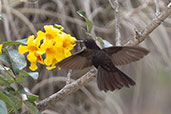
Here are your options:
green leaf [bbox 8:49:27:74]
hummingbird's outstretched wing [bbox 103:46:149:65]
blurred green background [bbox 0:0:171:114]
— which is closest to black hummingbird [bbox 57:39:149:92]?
hummingbird's outstretched wing [bbox 103:46:149:65]

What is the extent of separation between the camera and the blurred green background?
5.16 feet

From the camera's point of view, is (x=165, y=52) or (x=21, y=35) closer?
(x=165, y=52)

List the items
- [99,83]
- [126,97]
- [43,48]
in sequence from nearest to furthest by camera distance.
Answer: [43,48] < [99,83] < [126,97]

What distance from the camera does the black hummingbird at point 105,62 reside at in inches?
29.1

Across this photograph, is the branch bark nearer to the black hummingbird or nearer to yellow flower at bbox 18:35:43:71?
the black hummingbird

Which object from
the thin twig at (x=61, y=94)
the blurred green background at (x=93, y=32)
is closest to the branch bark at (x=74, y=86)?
the thin twig at (x=61, y=94)

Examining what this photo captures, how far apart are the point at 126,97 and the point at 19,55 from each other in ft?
4.87

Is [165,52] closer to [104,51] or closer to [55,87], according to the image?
[55,87]

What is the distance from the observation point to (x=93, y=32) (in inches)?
63.4

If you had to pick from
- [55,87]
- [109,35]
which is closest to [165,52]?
[109,35]

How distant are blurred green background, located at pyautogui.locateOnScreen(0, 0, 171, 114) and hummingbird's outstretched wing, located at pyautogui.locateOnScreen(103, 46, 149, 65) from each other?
79cm

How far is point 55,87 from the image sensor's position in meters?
1.78

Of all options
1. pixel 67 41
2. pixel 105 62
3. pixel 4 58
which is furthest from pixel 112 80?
pixel 4 58

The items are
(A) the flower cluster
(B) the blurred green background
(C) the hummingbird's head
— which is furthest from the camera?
(B) the blurred green background
